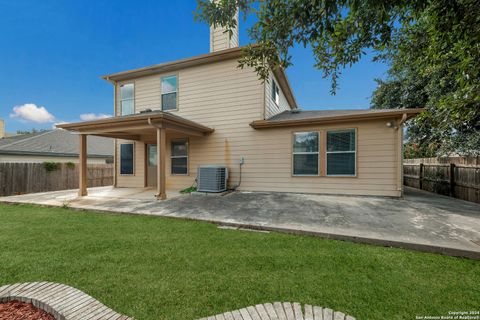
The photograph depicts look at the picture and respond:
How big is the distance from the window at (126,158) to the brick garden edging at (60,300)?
7.49 metres

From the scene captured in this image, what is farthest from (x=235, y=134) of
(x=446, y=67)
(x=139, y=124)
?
(x=446, y=67)

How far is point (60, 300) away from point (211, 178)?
512cm

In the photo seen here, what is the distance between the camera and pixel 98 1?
900 centimetres

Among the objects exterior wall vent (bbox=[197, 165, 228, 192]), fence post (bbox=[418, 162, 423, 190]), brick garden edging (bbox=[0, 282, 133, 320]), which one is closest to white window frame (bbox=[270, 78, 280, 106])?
exterior wall vent (bbox=[197, 165, 228, 192])

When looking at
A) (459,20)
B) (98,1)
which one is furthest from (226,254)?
(98,1)

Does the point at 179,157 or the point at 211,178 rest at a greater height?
the point at 179,157

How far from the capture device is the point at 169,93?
8.34 meters

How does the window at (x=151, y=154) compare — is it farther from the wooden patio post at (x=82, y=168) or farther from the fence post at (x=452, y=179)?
the fence post at (x=452, y=179)

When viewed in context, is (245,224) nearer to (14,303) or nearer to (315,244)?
(315,244)

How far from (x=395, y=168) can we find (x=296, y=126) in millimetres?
3070

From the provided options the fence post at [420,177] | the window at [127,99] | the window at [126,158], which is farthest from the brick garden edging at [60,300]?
the fence post at [420,177]

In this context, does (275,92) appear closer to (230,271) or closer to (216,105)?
(216,105)

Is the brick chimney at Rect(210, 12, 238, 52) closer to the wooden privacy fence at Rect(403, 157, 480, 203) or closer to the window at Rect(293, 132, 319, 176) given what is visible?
the window at Rect(293, 132, 319, 176)

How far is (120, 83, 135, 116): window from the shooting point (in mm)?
8812
